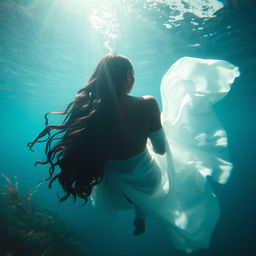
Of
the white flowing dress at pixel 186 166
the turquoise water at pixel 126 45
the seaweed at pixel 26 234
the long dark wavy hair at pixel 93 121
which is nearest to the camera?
the long dark wavy hair at pixel 93 121

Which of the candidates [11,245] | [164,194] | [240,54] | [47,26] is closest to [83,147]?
[164,194]

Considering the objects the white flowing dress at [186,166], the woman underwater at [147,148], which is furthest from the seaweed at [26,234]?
the white flowing dress at [186,166]

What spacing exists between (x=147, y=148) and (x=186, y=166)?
852mm

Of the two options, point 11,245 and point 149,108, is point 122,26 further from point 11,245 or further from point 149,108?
point 11,245

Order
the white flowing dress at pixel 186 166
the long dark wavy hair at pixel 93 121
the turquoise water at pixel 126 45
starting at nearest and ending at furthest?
1. the long dark wavy hair at pixel 93 121
2. the white flowing dress at pixel 186 166
3. the turquoise water at pixel 126 45

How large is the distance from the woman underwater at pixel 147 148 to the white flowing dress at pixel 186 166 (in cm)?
2

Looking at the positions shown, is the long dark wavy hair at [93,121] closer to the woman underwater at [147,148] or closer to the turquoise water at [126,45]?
the woman underwater at [147,148]

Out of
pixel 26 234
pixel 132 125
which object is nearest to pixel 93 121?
pixel 132 125

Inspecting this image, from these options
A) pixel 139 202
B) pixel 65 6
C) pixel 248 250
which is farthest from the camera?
pixel 248 250

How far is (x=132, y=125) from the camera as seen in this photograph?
2.13 meters

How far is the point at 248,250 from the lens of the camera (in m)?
12.9

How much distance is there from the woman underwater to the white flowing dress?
16 millimetres

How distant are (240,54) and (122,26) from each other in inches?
417

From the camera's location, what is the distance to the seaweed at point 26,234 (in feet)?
25.0
